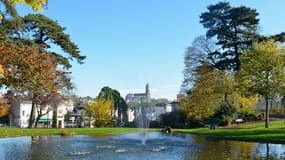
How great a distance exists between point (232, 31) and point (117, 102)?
43.6m

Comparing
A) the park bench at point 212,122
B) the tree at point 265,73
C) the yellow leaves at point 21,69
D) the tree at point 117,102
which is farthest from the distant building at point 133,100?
the yellow leaves at point 21,69

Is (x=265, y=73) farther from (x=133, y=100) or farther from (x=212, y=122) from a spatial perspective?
(x=133, y=100)

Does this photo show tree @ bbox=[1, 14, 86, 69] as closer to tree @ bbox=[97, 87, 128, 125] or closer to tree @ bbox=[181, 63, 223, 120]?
tree @ bbox=[181, 63, 223, 120]

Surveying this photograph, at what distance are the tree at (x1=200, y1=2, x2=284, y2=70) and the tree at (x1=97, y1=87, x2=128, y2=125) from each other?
37.7 metres

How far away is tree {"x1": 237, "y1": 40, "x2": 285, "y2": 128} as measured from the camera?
34844 mm

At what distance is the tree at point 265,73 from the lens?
3484cm

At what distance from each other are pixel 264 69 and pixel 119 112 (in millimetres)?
57070

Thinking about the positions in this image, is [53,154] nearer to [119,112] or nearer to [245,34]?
[245,34]

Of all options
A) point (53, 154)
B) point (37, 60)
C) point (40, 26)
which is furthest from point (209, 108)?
point (53, 154)

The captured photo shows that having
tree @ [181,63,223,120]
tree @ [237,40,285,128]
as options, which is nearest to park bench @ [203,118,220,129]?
tree @ [181,63,223,120]

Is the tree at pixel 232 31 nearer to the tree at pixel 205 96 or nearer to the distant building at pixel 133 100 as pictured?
the tree at pixel 205 96

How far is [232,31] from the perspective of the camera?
166ft

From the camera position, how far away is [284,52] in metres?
36.9

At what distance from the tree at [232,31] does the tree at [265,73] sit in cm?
1234
